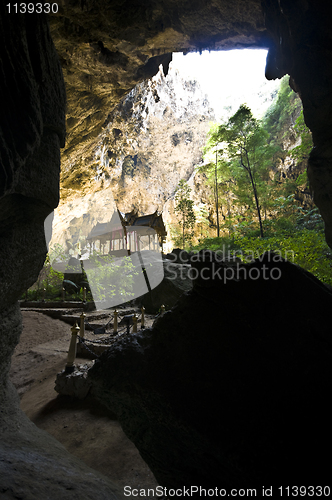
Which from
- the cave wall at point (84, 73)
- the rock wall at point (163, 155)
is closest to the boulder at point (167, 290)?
the cave wall at point (84, 73)

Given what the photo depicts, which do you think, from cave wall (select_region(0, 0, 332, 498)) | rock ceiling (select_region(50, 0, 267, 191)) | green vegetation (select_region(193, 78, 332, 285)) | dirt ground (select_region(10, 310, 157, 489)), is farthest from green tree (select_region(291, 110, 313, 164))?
dirt ground (select_region(10, 310, 157, 489))

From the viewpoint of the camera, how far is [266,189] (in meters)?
15.2

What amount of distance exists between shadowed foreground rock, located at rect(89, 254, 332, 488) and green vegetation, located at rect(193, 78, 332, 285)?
4.49 metres

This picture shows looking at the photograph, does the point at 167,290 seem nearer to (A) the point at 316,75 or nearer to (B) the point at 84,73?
(A) the point at 316,75

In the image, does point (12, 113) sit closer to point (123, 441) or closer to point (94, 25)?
point (123, 441)

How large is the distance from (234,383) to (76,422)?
369 cm

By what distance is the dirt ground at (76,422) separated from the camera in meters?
3.06

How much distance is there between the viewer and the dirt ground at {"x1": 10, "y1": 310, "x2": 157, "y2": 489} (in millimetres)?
3064

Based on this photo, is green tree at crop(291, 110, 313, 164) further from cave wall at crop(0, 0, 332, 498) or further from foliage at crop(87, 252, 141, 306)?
foliage at crop(87, 252, 141, 306)

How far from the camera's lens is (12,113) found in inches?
93.8

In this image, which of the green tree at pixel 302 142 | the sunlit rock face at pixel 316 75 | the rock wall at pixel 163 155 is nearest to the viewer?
the sunlit rock face at pixel 316 75

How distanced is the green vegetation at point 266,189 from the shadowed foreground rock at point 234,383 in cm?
449

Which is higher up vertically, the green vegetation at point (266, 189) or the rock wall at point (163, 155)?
the rock wall at point (163, 155)

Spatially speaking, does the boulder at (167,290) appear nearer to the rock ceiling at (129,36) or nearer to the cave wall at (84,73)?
the cave wall at (84,73)
